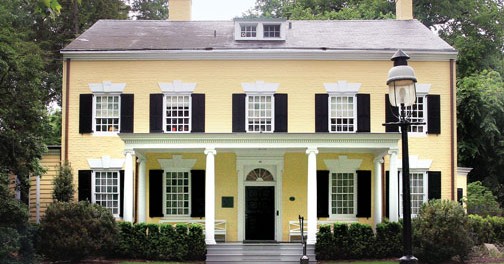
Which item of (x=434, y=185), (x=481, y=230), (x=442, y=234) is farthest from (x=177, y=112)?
(x=481, y=230)

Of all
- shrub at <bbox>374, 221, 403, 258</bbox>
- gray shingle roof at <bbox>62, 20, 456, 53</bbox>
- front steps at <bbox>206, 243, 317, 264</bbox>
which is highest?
gray shingle roof at <bbox>62, 20, 456, 53</bbox>

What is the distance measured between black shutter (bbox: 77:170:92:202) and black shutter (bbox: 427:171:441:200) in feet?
39.1

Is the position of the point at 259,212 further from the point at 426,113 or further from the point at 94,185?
the point at 426,113

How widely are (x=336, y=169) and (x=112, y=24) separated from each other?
35.2 feet

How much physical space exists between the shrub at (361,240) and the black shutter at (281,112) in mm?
4745

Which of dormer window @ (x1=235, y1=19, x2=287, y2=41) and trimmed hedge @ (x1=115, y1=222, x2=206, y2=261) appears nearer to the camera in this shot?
trimmed hedge @ (x1=115, y1=222, x2=206, y2=261)

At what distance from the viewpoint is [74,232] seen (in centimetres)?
2081

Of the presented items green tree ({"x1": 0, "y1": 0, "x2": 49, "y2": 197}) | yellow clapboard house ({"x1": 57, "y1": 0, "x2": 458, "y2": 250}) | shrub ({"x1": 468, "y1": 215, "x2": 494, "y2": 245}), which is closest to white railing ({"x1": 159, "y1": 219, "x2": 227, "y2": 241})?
yellow clapboard house ({"x1": 57, "y1": 0, "x2": 458, "y2": 250})

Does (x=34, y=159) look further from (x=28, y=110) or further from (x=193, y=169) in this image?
(x=193, y=169)

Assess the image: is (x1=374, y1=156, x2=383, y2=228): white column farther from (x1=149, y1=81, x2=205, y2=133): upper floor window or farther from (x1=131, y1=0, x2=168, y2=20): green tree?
(x1=131, y1=0, x2=168, y2=20): green tree

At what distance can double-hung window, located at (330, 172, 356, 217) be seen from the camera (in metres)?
25.0

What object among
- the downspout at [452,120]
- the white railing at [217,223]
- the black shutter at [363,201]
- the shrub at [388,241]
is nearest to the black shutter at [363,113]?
the black shutter at [363,201]

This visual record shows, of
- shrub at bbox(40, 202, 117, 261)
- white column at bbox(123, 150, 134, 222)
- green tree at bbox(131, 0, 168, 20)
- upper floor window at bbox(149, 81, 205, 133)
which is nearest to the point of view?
shrub at bbox(40, 202, 117, 261)

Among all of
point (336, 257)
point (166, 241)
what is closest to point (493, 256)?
point (336, 257)
